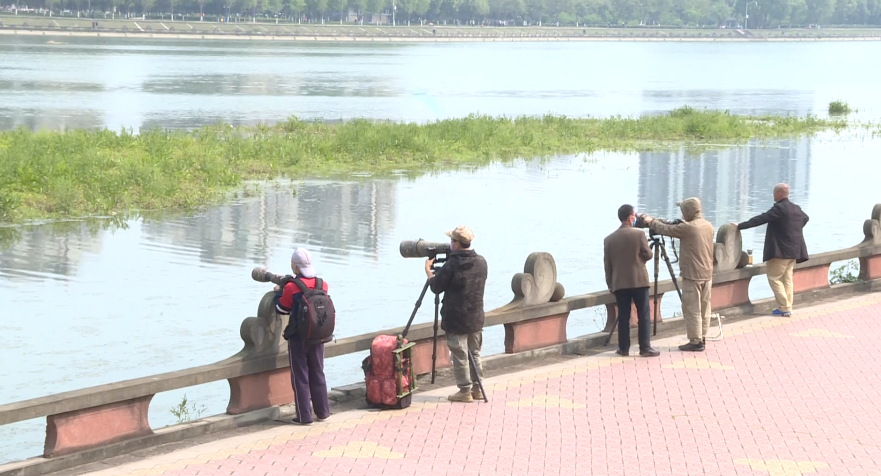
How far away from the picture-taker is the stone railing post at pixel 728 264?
51.7 ft

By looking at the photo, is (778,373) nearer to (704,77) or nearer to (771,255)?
(771,255)

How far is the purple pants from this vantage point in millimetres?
10703

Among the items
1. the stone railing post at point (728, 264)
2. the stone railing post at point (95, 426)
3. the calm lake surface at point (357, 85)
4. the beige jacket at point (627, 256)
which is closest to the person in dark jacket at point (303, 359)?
the stone railing post at point (95, 426)

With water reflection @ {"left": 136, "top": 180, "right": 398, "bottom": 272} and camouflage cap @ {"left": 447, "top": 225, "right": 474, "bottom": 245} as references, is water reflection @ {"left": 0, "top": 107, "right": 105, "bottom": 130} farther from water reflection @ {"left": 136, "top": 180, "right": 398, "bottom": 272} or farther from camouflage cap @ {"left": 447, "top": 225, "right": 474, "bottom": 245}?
camouflage cap @ {"left": 447, "top": 225, "right": 474, "bottom": 245}

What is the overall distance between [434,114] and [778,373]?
179 ft

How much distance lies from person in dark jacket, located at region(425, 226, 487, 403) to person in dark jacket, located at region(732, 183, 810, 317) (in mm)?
5284

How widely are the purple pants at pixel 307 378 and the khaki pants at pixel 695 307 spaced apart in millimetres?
4456

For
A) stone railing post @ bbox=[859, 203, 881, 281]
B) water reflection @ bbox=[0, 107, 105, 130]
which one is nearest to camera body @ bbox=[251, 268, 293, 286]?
stone railing post @ bbox=[859, 203, 881, 281]

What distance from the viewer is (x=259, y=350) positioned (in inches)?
434

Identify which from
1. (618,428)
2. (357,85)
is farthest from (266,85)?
(618,428)

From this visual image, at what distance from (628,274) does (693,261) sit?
3.08 feet

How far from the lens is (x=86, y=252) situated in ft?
78.9

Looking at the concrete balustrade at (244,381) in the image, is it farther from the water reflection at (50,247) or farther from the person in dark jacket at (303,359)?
the water reflection at (50,247)

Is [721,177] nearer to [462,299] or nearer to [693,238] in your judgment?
[693,238]
